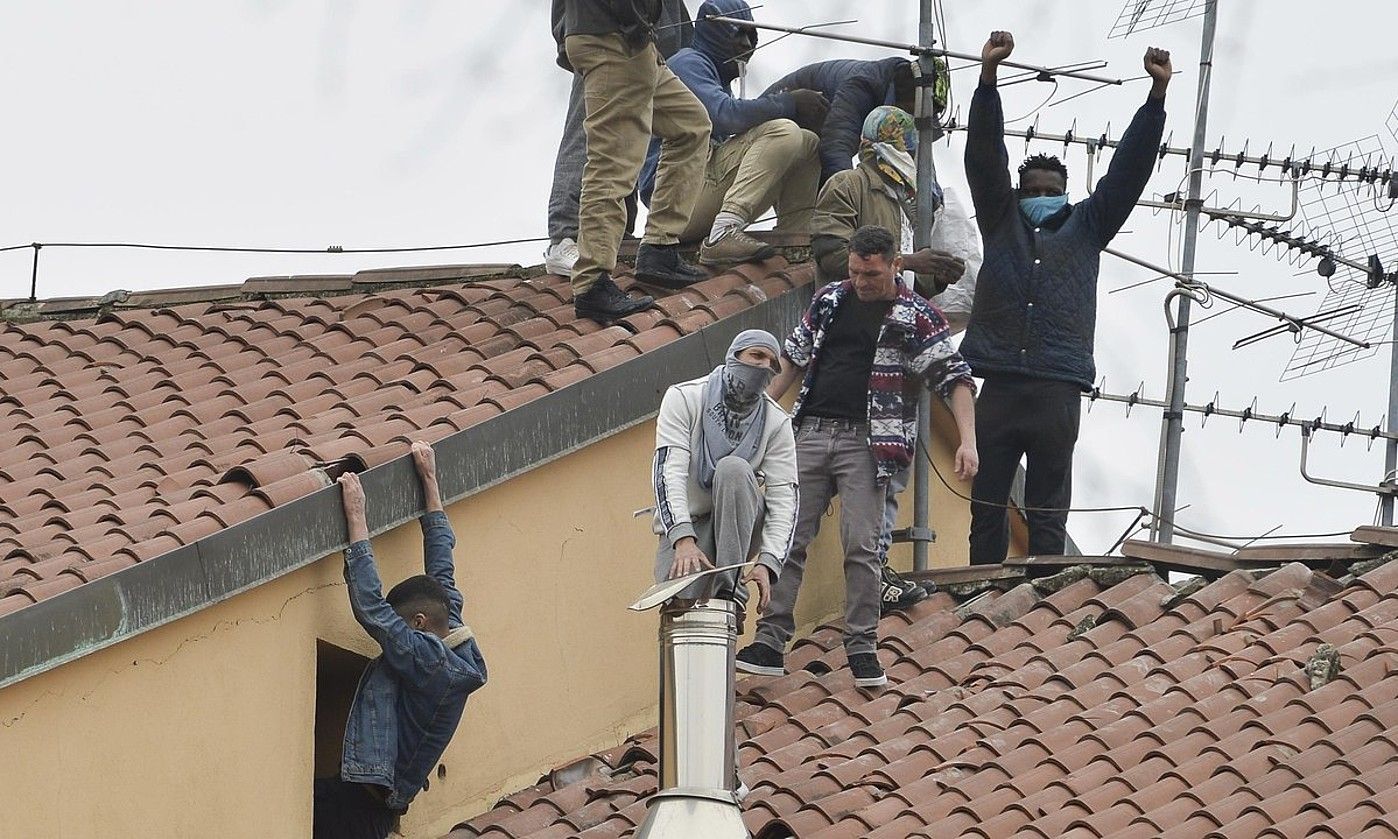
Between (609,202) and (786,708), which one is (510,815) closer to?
(786,708)

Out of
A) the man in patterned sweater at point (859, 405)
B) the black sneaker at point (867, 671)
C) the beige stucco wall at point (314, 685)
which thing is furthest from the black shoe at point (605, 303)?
the black sneaker at point (867, 671)

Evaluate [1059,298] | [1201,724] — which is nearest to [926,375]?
[1059,298]

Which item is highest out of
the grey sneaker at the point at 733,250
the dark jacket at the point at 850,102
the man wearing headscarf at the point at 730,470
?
the dark jacket at the point at 850,102

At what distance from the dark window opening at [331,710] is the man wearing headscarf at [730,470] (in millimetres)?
1402

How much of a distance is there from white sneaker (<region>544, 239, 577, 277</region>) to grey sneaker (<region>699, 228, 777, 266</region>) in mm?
635

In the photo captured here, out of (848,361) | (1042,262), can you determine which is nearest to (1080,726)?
(848,361)

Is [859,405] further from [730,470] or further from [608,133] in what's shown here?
[608,133]

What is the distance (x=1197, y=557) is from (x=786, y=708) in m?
2.08

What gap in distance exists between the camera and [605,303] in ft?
37.4

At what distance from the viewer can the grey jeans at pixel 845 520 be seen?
10.3 metres

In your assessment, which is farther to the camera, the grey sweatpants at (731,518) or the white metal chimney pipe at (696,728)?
the grey sweatpants at (731,518)

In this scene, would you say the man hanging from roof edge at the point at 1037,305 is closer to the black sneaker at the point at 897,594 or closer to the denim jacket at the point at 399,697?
the black sneaker at the point at 897,594

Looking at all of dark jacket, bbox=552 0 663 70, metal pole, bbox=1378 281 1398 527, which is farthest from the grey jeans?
metal pole, bbox=1378 281 1398 527

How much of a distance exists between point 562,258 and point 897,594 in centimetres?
245
